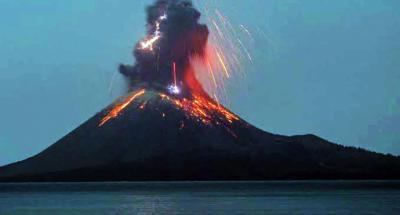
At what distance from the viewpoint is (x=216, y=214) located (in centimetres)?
7969

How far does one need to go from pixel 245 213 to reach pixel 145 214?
10.2m

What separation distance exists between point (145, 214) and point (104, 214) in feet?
15.0

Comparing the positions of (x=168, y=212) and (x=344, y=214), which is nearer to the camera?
(x=344, y=214)

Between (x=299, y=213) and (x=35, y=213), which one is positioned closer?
(x=299, y=213)

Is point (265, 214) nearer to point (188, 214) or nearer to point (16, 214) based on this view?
point (188, 214)

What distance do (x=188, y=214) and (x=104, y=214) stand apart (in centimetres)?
938

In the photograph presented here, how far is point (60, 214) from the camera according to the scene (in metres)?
86.6

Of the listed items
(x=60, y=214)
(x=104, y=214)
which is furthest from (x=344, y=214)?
(x=60, y=214)

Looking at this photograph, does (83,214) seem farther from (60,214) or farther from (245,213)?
(245,213)

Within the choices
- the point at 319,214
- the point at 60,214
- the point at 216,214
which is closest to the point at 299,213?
the point at 319,214

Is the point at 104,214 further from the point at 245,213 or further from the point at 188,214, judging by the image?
the point at 245,213

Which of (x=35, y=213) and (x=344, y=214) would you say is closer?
(x=344, y=214)

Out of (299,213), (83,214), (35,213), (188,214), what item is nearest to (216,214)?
(188,214)

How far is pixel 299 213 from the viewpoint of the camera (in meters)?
81.8
